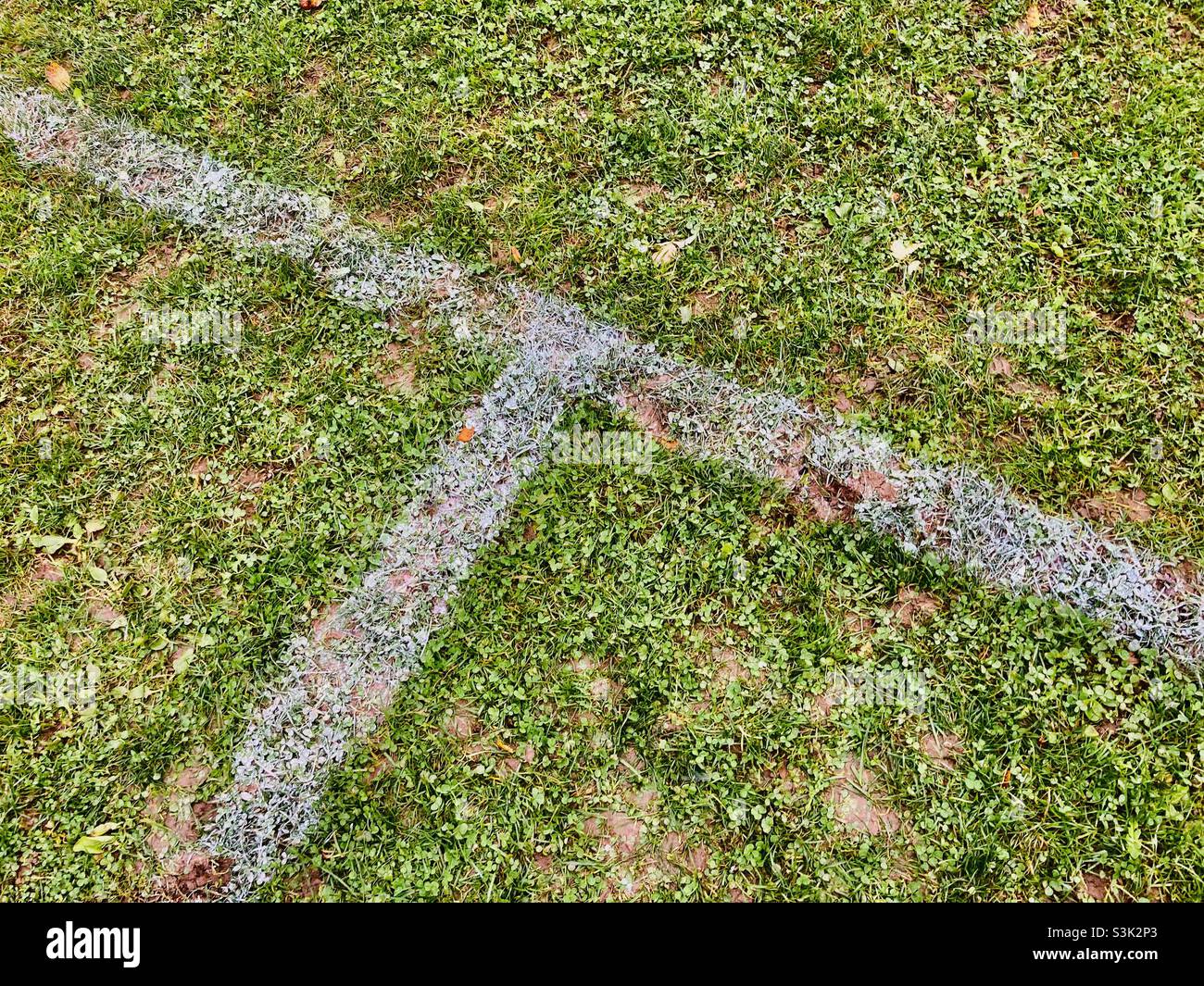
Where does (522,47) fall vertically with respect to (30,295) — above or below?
above

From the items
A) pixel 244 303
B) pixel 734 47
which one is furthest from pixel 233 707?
pixel 734 47

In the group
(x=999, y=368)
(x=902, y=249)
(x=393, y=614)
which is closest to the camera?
(x=393, y=614)

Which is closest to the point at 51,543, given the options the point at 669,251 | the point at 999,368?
the point at 669,251

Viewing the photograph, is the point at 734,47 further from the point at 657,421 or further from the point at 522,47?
the point at 657,421

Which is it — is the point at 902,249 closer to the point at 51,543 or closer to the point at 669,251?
the point at 669,251

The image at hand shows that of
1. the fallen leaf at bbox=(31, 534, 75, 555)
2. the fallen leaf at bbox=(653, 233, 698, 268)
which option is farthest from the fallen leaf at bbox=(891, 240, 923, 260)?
the fallen leaf at bbox=(31, 534, 75, 555)

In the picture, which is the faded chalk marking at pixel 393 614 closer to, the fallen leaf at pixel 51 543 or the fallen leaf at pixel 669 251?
the fallen leaf at pixel 669 251

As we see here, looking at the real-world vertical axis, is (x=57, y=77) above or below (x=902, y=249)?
above

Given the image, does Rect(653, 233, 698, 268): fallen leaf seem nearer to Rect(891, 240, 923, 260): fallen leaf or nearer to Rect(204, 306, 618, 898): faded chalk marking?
Rect(204, 306, 618, 898): faded chalk marking
